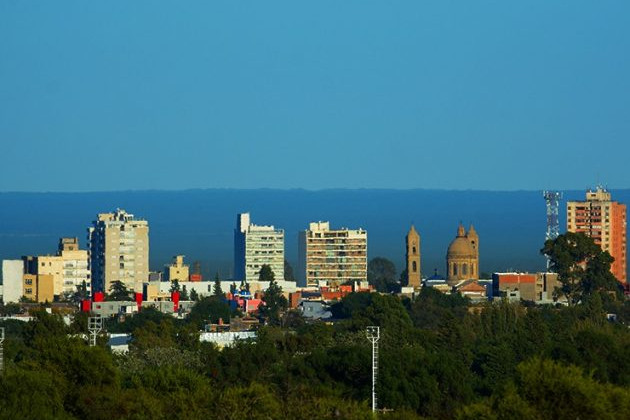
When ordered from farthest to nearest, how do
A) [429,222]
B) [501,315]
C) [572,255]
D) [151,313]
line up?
1. [429,222]
2. [572,255]
3. [151,313]
4. [501,315]

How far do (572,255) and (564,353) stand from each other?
116 ft

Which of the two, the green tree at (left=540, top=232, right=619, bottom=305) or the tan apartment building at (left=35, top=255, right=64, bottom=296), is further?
the tan apartment building at (left=35, top=255, right=64, bottom=296)

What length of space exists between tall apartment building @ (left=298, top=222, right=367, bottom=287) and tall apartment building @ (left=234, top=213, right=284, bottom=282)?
401cm

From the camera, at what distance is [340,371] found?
54156 mm

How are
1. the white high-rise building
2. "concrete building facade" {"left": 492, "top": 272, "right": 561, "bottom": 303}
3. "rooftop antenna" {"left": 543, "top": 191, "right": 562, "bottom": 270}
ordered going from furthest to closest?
"rooftop antenna" {"left": 543, "top": 191, "right": 562, "bottom": 270}
the white high-rise building
"concrete building facade" {"left": 492, "top": 272, "right": 561, "bottom": 303}

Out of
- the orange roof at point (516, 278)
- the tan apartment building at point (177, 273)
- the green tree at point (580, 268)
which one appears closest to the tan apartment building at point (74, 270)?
the tan apartment building at point (177, 273)

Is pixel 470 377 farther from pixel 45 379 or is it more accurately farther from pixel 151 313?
pixel 151 313

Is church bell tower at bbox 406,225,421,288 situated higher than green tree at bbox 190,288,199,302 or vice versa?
church bell tower at bbox 406,225,421,288

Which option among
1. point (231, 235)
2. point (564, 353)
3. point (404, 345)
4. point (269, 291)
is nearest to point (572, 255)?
point (269, 291)

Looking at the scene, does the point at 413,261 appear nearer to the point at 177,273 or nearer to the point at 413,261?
the point at 413,261

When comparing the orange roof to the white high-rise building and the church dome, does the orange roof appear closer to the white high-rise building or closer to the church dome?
the church dome

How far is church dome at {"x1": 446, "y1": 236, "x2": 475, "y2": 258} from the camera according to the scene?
11206 centimetres

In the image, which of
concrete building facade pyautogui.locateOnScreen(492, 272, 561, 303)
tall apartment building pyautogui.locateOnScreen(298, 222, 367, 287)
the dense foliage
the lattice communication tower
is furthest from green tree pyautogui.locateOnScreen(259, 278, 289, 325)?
the lattice communication tower

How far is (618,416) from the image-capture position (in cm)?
3984
